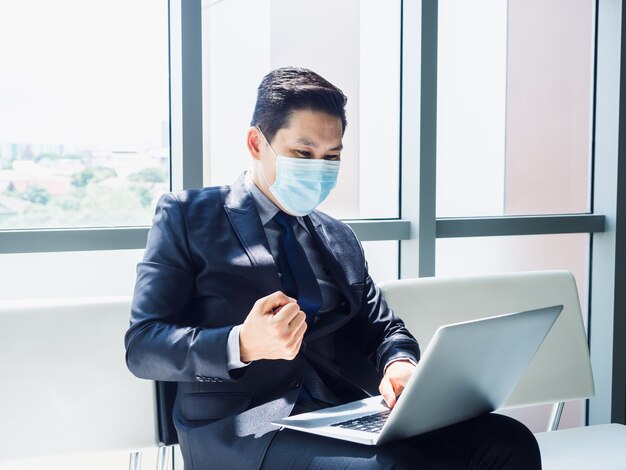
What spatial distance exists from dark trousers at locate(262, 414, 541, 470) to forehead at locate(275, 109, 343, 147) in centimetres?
64

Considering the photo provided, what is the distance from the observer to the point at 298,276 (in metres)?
1.77

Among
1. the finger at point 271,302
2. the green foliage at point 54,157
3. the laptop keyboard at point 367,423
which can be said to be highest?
the green foliage at point 54,157

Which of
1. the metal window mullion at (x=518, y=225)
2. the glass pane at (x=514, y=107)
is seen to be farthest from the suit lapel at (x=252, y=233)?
the glass pane at (x=514, y=107)

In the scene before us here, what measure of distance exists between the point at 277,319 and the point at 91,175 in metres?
1.13

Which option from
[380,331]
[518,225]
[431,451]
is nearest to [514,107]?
[518,225]

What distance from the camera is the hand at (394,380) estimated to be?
65.2 inches

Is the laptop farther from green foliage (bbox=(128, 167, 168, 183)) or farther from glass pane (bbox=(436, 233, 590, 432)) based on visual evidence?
glass pane (bbox=(436, 233, 590, 432))

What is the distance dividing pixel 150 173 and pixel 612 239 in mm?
1828

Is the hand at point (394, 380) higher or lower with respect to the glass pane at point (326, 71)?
lower

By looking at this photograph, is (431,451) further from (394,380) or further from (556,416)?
(556,416)

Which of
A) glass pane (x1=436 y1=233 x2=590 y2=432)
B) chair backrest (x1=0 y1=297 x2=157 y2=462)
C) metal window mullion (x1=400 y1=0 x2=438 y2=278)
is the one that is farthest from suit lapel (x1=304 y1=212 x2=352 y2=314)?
glass pane (x1=436 y1=233 x2=590 y2=432)

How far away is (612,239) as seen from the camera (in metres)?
3.12

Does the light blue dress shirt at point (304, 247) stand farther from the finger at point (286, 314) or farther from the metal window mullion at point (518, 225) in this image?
the metal window mullion at point (518, 225)

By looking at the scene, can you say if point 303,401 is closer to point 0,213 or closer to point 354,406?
point 354,406
